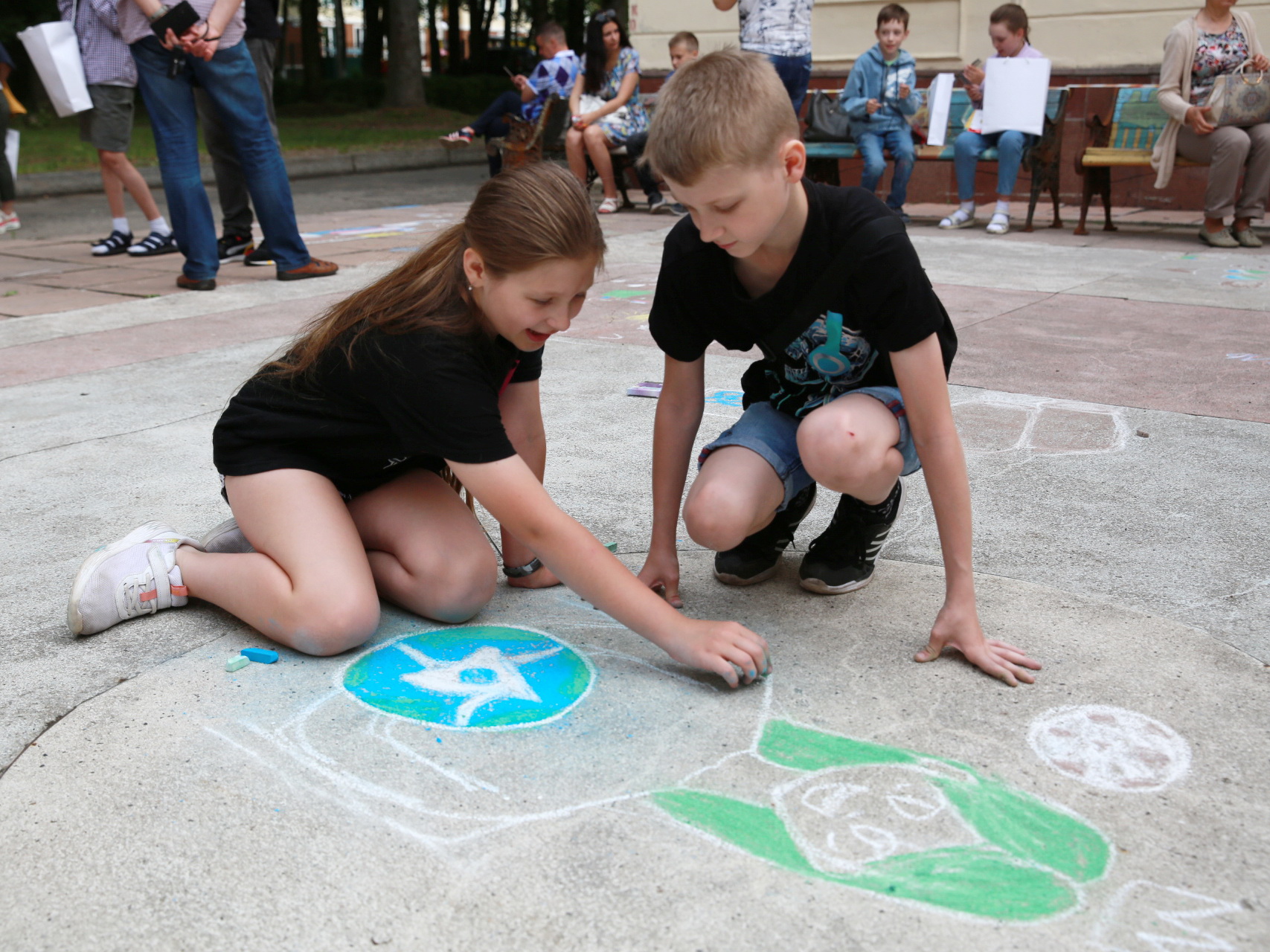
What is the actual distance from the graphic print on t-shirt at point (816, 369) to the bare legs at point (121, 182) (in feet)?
15.6

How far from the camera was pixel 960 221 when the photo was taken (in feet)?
25.4

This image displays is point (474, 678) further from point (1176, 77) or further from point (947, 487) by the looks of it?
point (1176, 77)

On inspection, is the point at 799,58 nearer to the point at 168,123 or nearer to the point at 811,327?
the point at 168,123

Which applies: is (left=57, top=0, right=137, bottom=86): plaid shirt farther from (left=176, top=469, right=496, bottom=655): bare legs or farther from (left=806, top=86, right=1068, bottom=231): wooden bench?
(left=806, top=86, right=1068, bottom=231): wooden bench

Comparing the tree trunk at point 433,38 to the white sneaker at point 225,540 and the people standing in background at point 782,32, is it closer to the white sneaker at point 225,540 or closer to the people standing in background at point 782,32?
the people standing in background at point 782,32

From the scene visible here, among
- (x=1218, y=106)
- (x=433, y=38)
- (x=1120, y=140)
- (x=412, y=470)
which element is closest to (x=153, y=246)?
(x=412, y=470)

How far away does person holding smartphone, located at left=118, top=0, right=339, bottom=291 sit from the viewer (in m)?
4.92

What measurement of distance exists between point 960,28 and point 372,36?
21.4 meters

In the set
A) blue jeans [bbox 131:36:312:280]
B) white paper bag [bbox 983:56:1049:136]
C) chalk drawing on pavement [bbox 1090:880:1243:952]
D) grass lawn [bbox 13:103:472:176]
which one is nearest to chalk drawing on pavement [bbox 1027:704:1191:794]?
chalk drawing on pavement [bbox 1090:880:1243:952]

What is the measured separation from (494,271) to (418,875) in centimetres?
97

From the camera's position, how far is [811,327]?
6.92ft

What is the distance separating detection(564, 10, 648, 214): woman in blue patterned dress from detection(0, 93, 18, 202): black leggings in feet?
12.5

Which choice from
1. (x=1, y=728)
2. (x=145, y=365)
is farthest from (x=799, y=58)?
(x=1, y=728)

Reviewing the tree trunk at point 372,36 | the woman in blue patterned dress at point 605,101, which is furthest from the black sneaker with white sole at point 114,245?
the tree trunk at point 372,36
